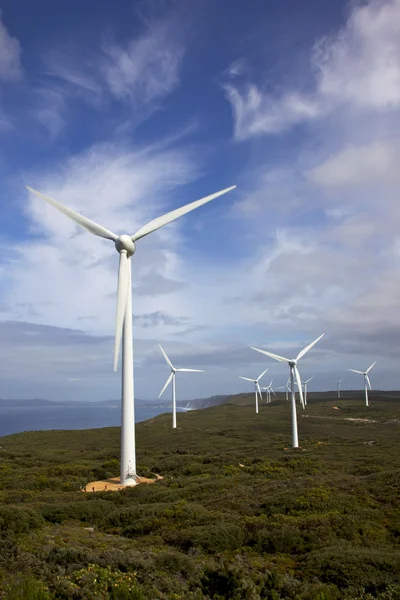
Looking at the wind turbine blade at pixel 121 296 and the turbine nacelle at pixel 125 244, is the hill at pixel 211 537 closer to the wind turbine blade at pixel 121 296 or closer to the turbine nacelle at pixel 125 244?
the wind turbine blade at pixel 121 296

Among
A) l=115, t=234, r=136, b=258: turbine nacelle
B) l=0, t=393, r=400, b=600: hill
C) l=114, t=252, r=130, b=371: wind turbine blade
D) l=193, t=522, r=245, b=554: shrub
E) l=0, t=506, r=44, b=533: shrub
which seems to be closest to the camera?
l=0, t=393, r=400, b=600: hill

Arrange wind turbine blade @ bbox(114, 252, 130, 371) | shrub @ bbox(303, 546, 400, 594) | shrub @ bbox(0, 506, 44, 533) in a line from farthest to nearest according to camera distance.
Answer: wind turbine blade @ bbox(114, 252, 130, 371)
shrub @ bbox(0, 506, 44, 533)
shrub @ bbox(303, 546, 400, 594)

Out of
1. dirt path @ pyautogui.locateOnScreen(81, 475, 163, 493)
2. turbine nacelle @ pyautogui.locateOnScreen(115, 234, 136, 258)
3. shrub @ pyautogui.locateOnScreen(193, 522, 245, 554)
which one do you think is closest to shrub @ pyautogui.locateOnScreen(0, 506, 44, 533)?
shrub @ pyautogui.locateOnScreen(193, 522, 245, 554)

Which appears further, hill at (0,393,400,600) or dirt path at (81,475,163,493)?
dirt path at (81,475,163,493)

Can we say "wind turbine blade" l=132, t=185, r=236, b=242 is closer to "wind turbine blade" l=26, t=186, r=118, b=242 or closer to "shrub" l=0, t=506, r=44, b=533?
"wind turbine blade" l=26, t=186, r=118, b=242

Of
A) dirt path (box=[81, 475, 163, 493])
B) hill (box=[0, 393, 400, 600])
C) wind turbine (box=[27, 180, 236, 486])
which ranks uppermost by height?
wind turbine (box=[27, 180, 236, 486])

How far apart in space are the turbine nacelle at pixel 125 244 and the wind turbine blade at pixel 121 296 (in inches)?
18.0

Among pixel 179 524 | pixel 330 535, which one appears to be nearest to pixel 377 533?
pixel 330 535

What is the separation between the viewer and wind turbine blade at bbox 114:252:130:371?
93.4 feet

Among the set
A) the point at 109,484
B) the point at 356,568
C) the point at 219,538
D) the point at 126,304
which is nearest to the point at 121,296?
the point at 126,304

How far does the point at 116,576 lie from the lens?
11.3 m

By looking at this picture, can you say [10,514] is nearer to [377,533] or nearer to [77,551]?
[77,551]

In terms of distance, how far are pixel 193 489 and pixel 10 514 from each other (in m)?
11.8

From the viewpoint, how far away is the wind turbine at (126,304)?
31.8 metres
